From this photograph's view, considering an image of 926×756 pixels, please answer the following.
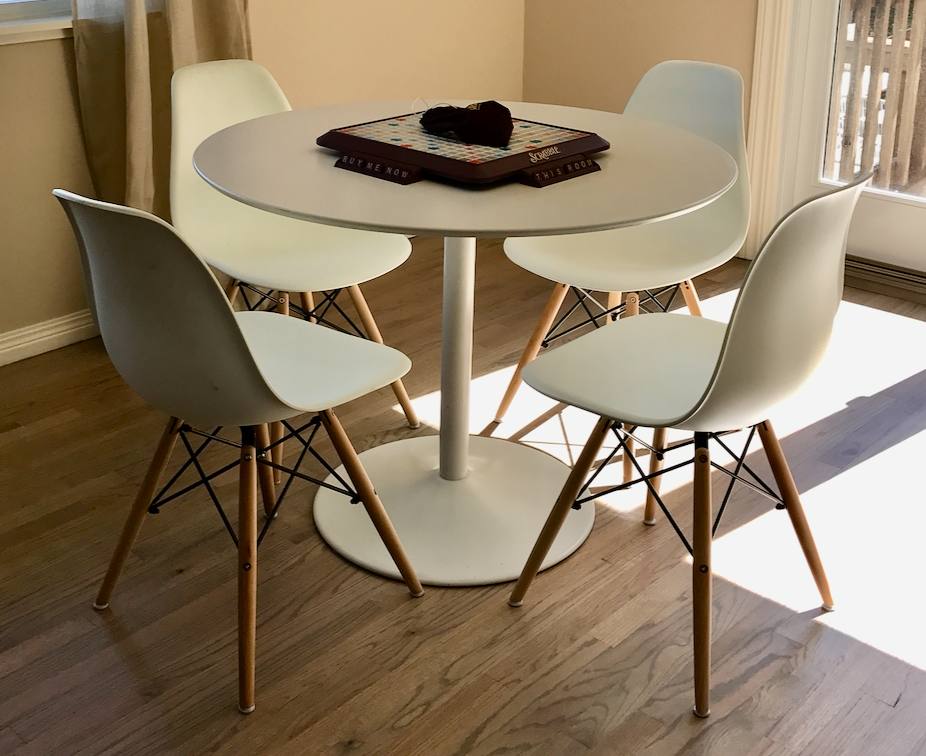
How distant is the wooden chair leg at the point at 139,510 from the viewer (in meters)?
1.70

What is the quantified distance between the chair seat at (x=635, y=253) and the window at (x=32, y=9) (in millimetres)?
1461

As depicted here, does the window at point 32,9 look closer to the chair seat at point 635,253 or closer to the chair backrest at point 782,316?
the chair seat at point 635,253

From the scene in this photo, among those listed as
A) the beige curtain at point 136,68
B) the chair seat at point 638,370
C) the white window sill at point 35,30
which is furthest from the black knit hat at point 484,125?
the white window sill at point 35,30

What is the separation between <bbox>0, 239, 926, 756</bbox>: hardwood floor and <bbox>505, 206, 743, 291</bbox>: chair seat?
0.48 meters

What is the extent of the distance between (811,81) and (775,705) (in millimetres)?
2377

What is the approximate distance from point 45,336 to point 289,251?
40.8 inches

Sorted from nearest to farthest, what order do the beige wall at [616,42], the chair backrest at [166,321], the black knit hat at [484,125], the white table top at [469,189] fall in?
the chair backrest at [166,321]
the white table top at [469,189]
the black knit hat at [484,125]
the beige wall at [616,42]

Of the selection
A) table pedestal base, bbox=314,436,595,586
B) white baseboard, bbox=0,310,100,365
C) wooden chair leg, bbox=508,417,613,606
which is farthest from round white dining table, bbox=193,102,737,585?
white baseboard, bbox=0,310,100,365

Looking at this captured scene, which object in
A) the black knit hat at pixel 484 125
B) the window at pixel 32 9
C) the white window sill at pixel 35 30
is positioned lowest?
the black knit hat at pixel 484 125

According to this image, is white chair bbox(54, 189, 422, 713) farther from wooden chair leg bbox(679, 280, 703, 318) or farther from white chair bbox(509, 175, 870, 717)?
wooden chair leg bbox(679, 280, 703, 318)

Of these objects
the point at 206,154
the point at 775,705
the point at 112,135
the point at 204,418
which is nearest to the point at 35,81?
the point at 112,135

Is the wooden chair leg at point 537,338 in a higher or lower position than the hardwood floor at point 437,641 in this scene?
higher

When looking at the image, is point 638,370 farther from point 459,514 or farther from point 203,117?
point 203,117

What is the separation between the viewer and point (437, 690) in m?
1.63
